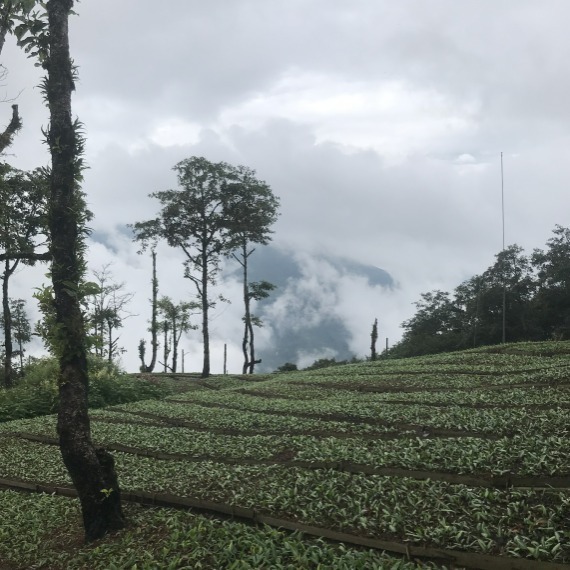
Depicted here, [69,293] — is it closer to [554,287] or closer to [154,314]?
[154,314]

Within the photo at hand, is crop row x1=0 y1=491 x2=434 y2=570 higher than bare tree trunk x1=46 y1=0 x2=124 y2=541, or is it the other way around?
bare tree trunk x1=46 y1=0 x2=124 y2=541

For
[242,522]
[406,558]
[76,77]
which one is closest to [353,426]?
[242,522]

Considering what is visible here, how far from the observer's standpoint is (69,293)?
6.93 meters

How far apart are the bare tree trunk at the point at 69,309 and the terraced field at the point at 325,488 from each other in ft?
1.78

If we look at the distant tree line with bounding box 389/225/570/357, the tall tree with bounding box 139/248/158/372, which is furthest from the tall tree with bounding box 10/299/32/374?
the distant tree line with bounding box 389/225/570/357

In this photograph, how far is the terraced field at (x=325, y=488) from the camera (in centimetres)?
570

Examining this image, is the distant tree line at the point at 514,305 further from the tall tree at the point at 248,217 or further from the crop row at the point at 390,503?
the crop row at the point at 390,503

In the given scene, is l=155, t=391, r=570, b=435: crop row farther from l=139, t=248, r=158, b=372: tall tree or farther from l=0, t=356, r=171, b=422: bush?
l=139, t=248, r=158, b=372: tall tree

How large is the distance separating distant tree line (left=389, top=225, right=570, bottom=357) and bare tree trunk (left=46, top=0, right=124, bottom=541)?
34.5 m

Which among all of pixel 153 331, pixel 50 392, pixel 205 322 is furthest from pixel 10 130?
pixel 153 331

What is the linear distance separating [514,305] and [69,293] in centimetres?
3711

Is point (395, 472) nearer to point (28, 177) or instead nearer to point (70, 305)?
point (70, 305)

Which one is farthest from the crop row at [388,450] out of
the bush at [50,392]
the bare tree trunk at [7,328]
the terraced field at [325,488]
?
the bare tree trunk at [7,328]

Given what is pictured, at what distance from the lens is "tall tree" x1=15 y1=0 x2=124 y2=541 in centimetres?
679
